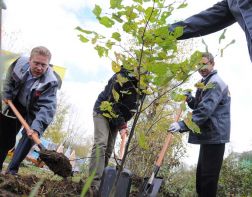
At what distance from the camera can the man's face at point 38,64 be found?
385 centimetres

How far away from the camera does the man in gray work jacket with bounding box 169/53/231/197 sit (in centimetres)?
365

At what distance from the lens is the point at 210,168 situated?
3.64 metres

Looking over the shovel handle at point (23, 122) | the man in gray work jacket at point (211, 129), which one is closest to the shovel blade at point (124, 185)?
the man in gray work jacket at point (211, 129)

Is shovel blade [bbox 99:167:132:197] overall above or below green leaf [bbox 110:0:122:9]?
below

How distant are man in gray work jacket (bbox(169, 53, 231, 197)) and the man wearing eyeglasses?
4.29 feet

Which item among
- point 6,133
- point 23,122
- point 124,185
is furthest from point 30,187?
point 6,133

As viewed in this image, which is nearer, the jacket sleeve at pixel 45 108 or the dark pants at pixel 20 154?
the dark pants at pixel 20 154

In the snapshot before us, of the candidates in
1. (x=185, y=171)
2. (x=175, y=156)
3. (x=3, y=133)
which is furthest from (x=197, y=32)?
(x=185, y=171)

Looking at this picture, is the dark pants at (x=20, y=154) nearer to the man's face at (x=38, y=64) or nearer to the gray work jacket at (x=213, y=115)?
the man's face at (x=38, y=64)

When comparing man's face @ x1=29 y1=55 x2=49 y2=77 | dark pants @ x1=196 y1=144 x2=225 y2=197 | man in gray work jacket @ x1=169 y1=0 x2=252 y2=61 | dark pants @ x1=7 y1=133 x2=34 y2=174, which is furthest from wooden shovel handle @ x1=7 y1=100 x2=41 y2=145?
man in gray work jacket @ x1=169 y1=0 x2=252 y2=61

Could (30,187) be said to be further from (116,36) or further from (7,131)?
(116,36)

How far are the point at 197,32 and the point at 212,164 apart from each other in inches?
65.9

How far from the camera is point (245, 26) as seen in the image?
6.90 ft

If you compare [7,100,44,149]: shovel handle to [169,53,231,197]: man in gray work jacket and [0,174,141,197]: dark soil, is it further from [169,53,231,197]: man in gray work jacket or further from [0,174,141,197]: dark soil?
[169,53,231,197]: man in gray work jacket
